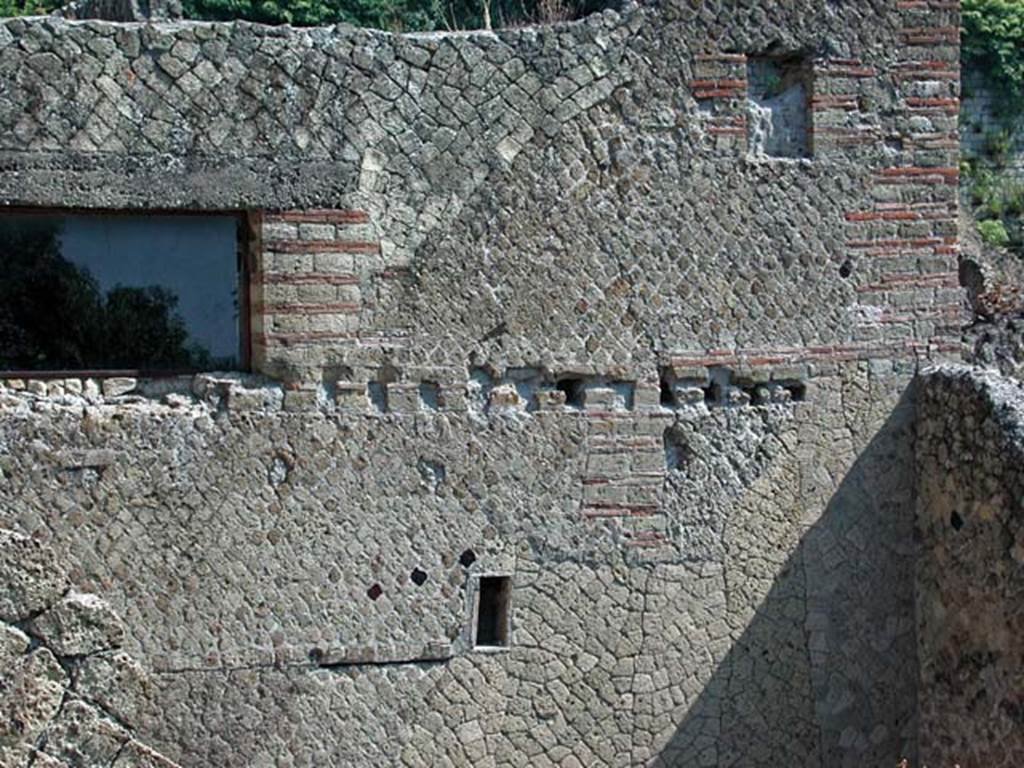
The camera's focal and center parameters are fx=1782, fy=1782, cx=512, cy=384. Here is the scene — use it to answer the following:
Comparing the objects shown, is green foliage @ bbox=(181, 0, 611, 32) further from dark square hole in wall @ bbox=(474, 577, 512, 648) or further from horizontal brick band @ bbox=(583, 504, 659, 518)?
dark square hole in wall @ bbox=(474, 577, 512, 648)

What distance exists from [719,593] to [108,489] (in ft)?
9.02

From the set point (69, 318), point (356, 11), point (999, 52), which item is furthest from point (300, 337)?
point (999, 52)

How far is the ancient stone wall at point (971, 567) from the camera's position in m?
7.45

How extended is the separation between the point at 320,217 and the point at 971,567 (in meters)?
3.20

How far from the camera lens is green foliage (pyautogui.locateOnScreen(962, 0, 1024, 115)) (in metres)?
20.3

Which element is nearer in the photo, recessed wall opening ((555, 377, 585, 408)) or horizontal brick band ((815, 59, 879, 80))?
recessed wall opening ((555, 377, 585, 408))

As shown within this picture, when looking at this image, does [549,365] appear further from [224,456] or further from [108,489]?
[108,489]

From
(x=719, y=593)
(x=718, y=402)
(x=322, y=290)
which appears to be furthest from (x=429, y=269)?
(x=719, y=593)

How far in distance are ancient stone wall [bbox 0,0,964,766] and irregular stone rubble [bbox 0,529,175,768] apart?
1.15m

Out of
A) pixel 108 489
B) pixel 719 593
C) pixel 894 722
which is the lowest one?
pixel 894 722

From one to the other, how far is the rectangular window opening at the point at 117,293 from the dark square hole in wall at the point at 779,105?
2.73 m

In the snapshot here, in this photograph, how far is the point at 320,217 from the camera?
727 cm

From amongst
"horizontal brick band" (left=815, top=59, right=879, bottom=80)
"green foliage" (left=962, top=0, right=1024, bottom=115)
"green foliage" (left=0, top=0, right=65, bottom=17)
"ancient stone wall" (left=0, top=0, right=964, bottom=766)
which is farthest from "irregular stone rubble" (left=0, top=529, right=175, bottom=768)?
"green foliage" (left=962, top=0, right=1024, bottom=115)

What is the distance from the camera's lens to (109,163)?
693cm
